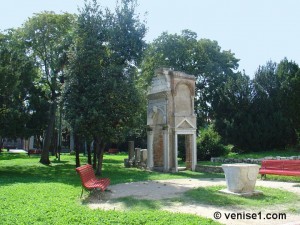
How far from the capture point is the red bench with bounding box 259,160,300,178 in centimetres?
1438

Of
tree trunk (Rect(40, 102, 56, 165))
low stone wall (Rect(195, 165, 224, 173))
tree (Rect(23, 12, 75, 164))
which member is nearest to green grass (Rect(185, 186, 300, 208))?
low stone wall (Rect(195, 165, 224, 173))

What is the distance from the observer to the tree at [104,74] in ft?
57.3

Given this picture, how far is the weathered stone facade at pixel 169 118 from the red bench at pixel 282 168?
7498 millimetres

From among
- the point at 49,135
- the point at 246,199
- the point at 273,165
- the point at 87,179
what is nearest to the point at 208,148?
the point at 273,165

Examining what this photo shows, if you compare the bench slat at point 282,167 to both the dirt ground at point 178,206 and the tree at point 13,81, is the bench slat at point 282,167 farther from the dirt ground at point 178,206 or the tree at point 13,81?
the tree at point 13,81

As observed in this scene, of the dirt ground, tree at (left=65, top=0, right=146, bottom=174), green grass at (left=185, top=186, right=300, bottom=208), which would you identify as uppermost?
tree at (left=65, top=0, right=146, bottom=174)

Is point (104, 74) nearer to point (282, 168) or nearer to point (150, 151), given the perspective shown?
point (150, 151)

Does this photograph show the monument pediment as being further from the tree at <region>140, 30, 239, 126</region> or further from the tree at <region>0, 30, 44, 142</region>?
the tree at <region>140, 30, 239, 126</region>

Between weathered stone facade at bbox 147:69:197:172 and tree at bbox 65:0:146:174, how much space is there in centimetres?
423

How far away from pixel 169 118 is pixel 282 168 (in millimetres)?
9311

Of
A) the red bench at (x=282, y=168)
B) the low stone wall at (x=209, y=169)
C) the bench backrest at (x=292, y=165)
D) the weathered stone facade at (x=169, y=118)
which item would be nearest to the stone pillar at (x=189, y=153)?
the weathered stone facade at (x=169, y=118)

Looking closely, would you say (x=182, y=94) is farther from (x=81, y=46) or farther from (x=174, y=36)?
(x=174, y=36)

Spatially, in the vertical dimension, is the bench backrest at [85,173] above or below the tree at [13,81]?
below

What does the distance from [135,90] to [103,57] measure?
2.66 metres
